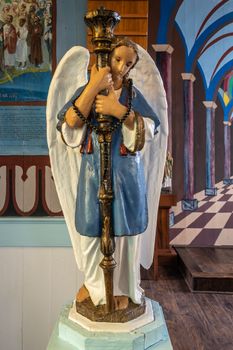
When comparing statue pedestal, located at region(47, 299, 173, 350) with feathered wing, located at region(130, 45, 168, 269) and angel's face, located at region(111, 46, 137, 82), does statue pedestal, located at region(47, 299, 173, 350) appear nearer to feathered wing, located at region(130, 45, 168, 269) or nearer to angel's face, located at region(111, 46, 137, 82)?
feathered wing, located at region(130, 45, 168, 269)

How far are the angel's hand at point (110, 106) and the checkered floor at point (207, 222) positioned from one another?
1964 millimetres

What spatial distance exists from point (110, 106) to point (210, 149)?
2146 millimetres

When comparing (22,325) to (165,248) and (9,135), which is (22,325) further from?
(165,248)

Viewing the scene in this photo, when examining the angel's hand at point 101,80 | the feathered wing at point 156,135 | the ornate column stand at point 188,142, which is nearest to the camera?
the angel's hand at point 101,80

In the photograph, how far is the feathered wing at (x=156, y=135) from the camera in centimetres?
108

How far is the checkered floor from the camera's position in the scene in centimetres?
271

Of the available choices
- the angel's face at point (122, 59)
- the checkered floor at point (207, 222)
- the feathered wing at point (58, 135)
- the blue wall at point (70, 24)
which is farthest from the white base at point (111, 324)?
the checkered floor at point (207, 222)

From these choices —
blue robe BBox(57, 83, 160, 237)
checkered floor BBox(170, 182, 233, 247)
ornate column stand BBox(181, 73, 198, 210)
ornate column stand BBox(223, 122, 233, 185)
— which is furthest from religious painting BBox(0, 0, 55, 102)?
ornate column stand BBox(223, 122, 233, 185)

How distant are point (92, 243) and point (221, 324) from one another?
0.93 meters

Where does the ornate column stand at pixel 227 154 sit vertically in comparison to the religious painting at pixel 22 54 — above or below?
below

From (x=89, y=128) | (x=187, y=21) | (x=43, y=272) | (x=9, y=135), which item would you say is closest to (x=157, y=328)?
(x=89, y=128)

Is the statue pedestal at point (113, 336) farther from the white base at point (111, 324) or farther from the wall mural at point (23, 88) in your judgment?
→ the wall mural at point (23, 88)

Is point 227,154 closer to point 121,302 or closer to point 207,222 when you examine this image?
point 207,222

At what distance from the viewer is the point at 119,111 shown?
33.6 inches
